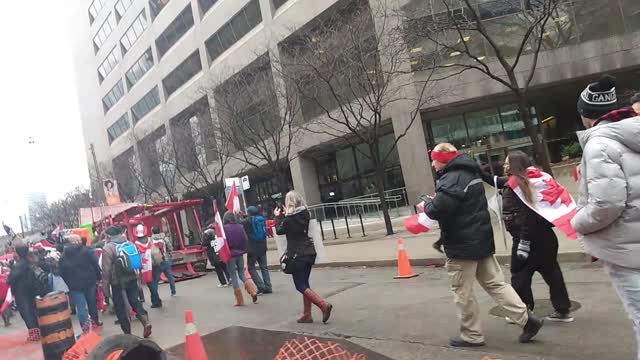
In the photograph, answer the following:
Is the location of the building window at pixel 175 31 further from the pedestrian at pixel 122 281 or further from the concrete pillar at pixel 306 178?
the pedestrian at pixel 122 281

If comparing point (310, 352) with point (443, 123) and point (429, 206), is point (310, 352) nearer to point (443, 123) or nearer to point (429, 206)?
point (429, 206)

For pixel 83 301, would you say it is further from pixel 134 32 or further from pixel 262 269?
pixel 134 32

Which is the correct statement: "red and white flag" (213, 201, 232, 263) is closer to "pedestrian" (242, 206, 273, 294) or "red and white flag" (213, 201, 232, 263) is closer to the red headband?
"pedestrian" (242, 206, 273, 294)

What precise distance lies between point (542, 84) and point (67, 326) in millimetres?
23702

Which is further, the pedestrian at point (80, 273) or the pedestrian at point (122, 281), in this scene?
the pedestrian at point (80, 273)

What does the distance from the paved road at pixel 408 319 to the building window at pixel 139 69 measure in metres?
41.3

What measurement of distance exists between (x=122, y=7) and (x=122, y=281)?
5221 cm

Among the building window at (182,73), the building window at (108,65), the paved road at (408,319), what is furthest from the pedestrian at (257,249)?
the building window at (108,65)

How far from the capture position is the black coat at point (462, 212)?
4637 mm

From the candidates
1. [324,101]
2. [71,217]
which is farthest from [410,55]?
[71,217]

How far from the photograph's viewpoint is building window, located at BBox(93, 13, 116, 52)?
5550cm

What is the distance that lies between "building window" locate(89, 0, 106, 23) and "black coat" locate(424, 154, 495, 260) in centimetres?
6091

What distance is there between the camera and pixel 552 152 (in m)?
28.5

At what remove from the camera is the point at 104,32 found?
57.9 meters
